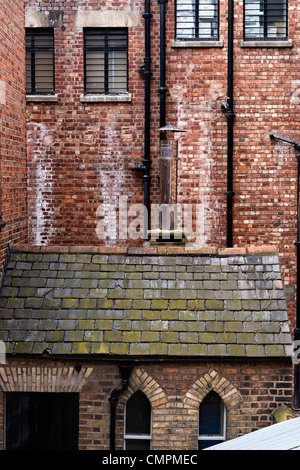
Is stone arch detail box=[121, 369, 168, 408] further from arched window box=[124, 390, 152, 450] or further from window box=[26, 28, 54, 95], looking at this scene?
window box=[26, 28, 54, 95]

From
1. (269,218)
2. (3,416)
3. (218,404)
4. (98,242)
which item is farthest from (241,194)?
(3,416)

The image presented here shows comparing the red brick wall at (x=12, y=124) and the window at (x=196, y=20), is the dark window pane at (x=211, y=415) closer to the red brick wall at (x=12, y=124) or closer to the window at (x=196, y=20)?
the red brick wall at (x=12, y=124)

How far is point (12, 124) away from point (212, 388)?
4.67 m

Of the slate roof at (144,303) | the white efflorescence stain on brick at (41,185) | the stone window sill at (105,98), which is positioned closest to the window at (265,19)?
the stone window sill at (105,98)

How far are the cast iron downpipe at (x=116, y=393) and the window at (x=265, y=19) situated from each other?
26.0 ft

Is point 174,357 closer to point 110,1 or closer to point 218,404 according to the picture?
point 218,404

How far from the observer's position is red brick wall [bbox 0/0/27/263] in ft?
28.2

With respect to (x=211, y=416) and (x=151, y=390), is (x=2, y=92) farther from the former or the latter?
(x=211, y=416)

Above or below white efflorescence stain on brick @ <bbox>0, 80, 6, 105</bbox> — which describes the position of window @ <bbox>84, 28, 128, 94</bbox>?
above

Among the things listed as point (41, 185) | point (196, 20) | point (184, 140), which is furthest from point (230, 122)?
point (41, 185)

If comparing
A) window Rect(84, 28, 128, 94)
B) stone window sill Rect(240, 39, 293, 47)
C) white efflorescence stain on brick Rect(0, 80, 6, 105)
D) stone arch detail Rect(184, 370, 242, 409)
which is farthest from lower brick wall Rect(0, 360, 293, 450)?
stone window sill Rect(240, 39, 293, 47)

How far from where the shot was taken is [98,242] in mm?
12828

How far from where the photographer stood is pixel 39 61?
42.1 ft

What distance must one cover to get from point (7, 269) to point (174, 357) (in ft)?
8.59
